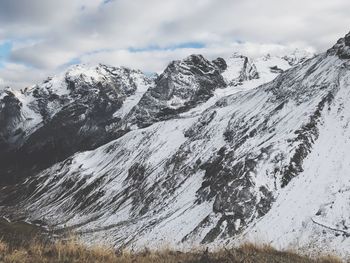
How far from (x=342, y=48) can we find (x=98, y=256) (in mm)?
124249

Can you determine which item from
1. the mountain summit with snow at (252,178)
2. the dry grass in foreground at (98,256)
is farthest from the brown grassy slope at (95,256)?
the mountain summit with snow at (252,178)

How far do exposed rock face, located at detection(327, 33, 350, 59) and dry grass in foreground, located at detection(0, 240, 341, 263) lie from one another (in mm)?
116190

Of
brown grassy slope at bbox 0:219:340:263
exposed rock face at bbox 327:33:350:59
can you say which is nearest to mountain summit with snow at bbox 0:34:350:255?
exposed rock face at bbox 327:33:350:59

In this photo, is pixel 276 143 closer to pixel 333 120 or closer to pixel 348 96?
pixel 333 120

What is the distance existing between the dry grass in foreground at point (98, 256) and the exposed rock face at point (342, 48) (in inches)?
4574

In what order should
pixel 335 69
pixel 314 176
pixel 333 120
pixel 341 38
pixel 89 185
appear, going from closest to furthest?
pixel 314 176 → pixel 333 120 → pixel 335 69 → pixel 341 38 → pixel 89 185

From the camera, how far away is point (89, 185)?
643ft

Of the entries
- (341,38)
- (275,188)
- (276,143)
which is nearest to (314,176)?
(275,188)

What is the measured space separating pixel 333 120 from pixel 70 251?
9253cm

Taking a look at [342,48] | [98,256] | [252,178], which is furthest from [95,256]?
[342,48]

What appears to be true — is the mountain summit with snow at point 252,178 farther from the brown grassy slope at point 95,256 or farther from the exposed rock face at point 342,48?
the brown grassy slope at point 95,256

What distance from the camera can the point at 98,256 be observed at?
1116cm

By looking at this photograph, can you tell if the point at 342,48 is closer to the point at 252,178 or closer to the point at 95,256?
the point at 252,178

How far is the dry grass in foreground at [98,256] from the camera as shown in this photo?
10.6 m
